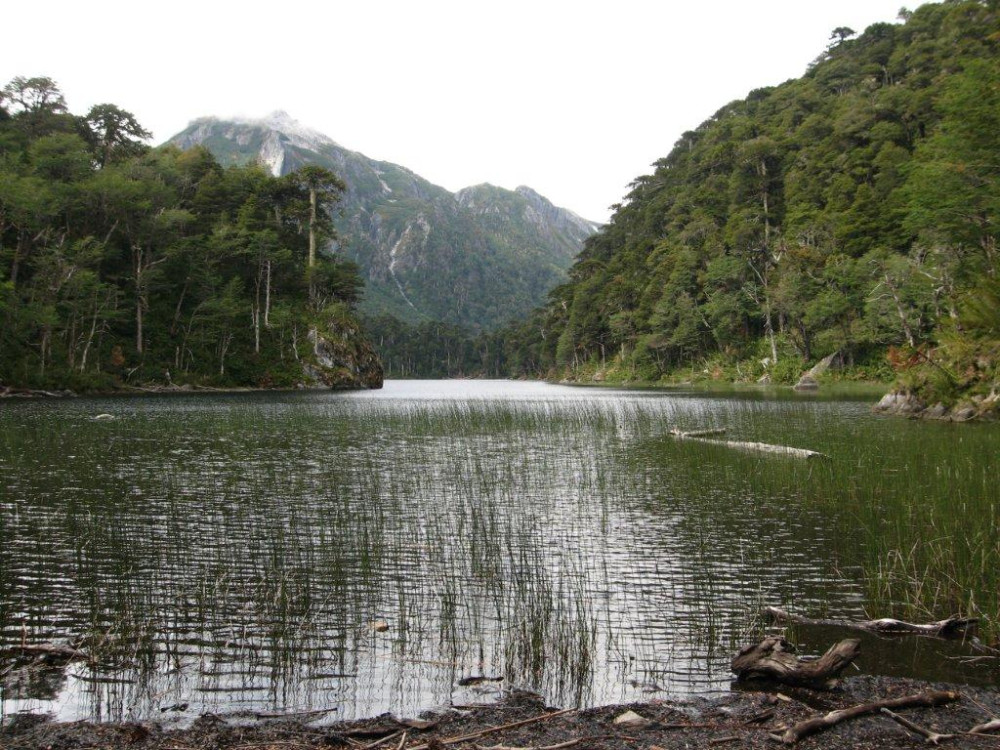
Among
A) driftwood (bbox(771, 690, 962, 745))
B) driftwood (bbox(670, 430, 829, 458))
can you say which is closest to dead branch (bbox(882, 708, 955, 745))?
driftwood (bbox(771, 690, 962, 745))

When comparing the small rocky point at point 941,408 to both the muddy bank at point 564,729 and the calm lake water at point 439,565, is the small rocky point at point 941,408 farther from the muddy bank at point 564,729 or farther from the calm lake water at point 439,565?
the muddy bank at point 564,729

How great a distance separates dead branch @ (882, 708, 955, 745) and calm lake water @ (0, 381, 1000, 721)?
1.30 meters

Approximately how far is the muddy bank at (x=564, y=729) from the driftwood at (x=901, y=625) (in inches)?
43.3

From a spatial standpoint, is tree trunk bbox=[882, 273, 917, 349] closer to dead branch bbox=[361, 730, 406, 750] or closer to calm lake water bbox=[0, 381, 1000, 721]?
calm lake water bbox=[0, 381, 1000, 721]

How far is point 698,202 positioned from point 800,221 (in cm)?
2505

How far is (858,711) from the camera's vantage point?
15.1ft

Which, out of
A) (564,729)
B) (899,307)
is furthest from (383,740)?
(899,307)

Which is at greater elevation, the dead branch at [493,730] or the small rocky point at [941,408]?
the small rocky point at [941,408]

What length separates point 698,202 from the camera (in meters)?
91.0

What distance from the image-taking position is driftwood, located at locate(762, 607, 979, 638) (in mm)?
6121

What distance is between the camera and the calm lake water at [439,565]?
5613 millimetres

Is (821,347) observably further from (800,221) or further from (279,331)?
(279,331)

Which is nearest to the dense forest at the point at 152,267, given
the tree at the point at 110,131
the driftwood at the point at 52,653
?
the tree at the point at 110,131

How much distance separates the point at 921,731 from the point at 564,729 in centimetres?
241
